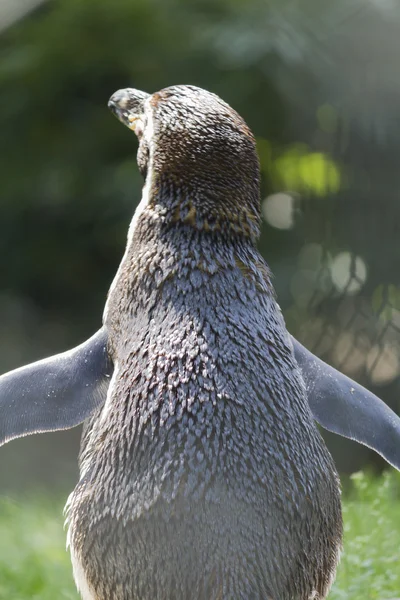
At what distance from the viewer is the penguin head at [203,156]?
1405 millimetres

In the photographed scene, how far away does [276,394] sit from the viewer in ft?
4.47

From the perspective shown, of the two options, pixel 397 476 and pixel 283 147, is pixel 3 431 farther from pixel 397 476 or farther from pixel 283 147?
pixel 283 147

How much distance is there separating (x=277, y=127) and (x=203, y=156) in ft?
7.87

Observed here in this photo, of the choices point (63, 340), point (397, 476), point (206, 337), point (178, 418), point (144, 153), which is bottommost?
point (397, 476)

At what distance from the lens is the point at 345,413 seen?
65.9 inches

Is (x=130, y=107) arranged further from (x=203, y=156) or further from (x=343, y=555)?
(x=343, y=555)

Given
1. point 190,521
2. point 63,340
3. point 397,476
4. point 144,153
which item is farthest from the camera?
Result: point 63,340

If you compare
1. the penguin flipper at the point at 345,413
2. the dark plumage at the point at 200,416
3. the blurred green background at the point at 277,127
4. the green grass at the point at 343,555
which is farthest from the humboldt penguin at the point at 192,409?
the blurred green background at the point at 277,127

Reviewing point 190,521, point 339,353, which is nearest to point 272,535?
point 190,521

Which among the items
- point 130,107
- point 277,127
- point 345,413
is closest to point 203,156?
point 130,107

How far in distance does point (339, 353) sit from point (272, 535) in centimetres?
250

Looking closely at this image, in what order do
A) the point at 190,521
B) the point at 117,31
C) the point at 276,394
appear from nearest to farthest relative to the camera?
the point at 190,521, the point at 276,394, the point at 117,31

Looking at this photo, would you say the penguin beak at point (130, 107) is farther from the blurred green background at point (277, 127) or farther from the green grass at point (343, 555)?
the blurred green background at point (277, 127)

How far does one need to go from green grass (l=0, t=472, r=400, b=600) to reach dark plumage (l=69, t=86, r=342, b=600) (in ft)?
2.70
